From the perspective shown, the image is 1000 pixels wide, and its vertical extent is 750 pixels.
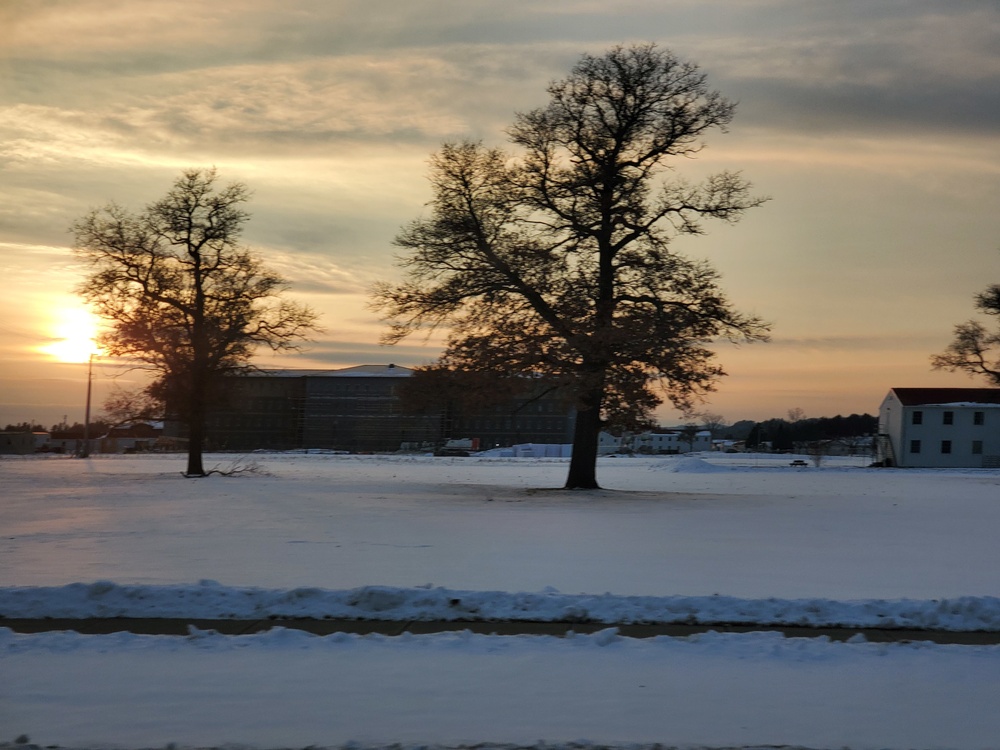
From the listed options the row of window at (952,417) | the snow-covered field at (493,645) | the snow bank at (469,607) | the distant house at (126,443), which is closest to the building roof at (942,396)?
the row of window at (952,417)

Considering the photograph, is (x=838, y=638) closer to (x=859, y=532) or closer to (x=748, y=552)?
(x=748, y=552)

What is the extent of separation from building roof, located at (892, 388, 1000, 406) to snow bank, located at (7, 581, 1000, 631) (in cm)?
7814

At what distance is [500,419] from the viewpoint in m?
144

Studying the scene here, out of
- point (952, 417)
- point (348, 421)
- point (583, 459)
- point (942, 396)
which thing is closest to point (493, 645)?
point (583, 459)

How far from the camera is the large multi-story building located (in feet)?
451

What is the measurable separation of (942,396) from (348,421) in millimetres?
82980

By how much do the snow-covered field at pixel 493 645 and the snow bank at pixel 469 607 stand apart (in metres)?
0.03

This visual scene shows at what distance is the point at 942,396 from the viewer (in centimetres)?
8319

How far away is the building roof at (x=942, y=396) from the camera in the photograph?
82.4 metres

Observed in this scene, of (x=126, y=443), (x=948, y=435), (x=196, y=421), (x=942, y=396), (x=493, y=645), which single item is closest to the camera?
(x=493, y=645)

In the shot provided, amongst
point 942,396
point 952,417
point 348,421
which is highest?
point 942,396

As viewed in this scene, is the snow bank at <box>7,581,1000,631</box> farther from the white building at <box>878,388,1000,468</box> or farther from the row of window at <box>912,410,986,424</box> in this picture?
the row of window at <box>912,410,986,424</box>

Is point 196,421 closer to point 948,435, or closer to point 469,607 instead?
point 469,607

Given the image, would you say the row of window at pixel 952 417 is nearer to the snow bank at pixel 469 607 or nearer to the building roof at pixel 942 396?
the building roof at pixel 942 396
